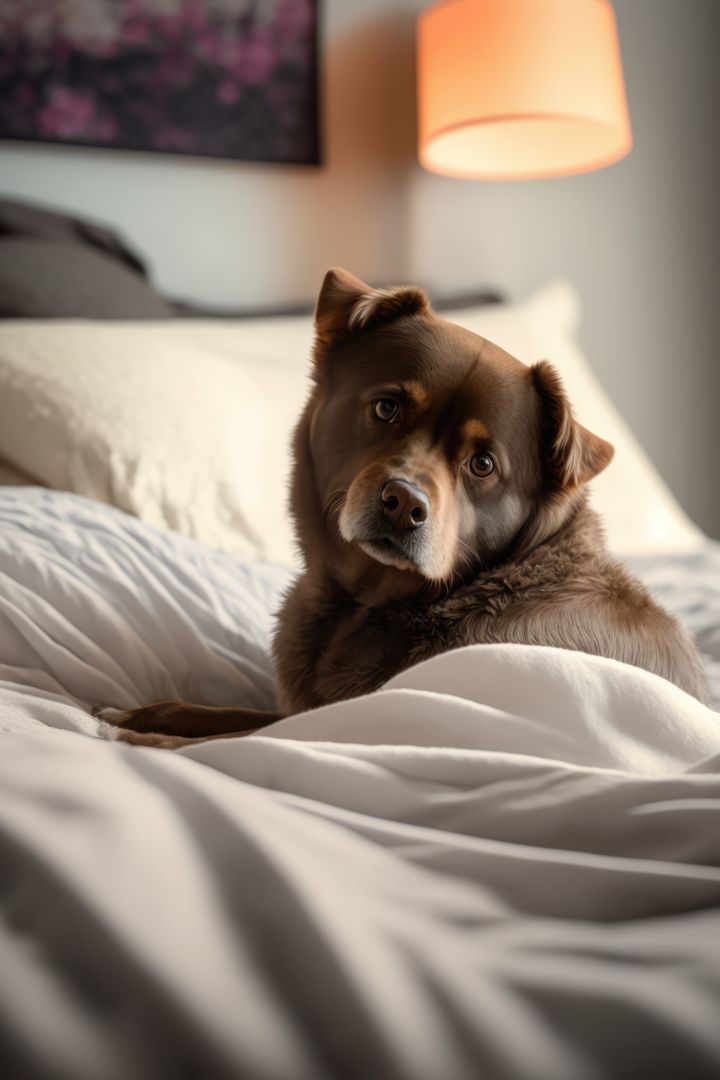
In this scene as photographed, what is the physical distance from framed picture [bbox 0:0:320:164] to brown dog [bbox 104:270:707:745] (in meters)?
1.79

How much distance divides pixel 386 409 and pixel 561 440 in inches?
8.6

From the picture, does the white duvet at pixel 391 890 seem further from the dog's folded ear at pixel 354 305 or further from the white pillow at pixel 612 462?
the white pillow at pixel 612 462

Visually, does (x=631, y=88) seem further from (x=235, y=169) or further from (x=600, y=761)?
(x=600, y=761)

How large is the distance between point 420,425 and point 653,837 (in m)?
0.63

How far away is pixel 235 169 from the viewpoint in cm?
278

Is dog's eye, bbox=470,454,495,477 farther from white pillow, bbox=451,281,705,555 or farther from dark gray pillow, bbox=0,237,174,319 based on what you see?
dark gray pillow, bbox=0,237,174,319

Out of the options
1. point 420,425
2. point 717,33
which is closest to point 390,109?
point 717,33

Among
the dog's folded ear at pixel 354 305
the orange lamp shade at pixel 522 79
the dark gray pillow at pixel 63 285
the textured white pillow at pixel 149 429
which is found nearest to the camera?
the dog's folded ear at pixel 354 305

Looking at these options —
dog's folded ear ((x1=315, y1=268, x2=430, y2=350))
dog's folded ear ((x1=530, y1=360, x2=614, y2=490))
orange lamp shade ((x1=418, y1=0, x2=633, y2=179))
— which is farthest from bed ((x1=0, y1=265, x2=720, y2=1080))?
orange lamp shade ((x1=418, y1=0, x2=633, y2=179))

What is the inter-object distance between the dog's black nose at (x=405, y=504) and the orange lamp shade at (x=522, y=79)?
1675 millimetres

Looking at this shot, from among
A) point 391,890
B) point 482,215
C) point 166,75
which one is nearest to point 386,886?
point 391,890

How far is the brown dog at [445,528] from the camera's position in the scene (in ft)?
3.43

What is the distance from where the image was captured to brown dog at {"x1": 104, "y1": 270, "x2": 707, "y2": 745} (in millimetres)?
1044

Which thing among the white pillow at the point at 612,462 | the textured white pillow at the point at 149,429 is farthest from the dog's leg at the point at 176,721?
the white pillow at the point at 612,462
